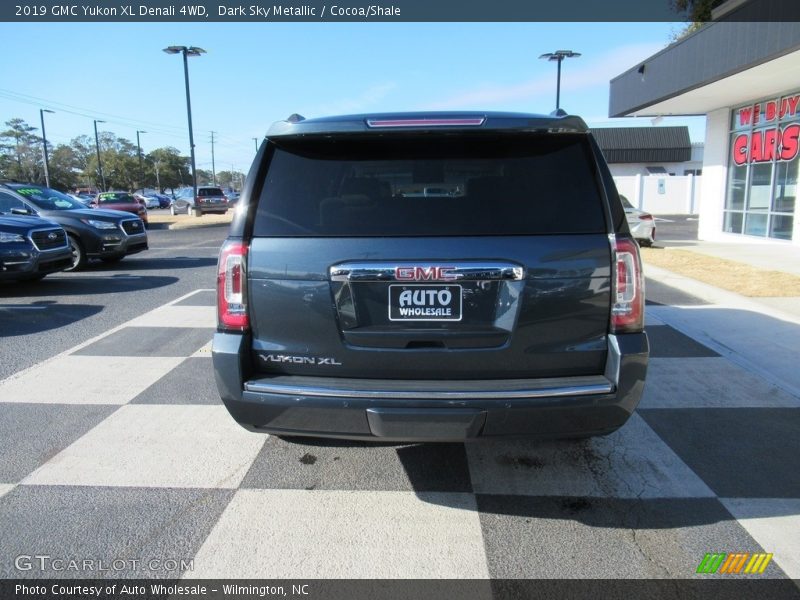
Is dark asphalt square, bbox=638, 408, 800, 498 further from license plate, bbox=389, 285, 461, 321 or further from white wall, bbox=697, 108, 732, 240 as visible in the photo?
white wall, bbox=697, 108, 732, 240

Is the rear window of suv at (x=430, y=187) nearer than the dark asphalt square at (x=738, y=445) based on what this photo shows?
Yes

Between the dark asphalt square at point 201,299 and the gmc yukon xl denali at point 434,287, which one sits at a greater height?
the gmc yukon xl denali at point 434,287

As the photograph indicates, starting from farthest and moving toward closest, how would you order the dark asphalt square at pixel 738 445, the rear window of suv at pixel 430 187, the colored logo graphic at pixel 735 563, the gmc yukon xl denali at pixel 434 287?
the dark asphalt square at pixel 738 445
the rear window of suv at pixel 430 187
the gmc yukon xl denali at pixel 434 287
the colored logo graphic at pixel 735 563

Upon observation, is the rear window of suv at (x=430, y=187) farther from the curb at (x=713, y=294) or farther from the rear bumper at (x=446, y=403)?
the curb at (x=713, y=294)

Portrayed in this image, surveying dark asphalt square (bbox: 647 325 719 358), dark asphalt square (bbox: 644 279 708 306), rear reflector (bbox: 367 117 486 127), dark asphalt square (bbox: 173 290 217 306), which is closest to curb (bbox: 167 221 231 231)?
dark asphalt square (bbox: 173 290 217 306)

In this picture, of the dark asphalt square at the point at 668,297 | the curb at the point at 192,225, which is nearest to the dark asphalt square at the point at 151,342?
the dark asphalt square at the point at 668,297

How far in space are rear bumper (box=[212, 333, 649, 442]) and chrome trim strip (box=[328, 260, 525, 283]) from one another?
19.4 inches

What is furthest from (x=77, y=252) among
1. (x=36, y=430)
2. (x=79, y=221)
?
(x=36, y=430)

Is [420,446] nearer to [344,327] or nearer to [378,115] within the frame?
[344,327]

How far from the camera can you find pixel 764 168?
1536 centimetres

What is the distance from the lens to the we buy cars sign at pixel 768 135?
46.4 ft

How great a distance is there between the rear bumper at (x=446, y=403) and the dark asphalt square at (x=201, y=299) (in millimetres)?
5807

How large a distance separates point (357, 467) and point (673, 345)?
407 centimetres

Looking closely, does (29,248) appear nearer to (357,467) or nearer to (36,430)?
(36,430)
